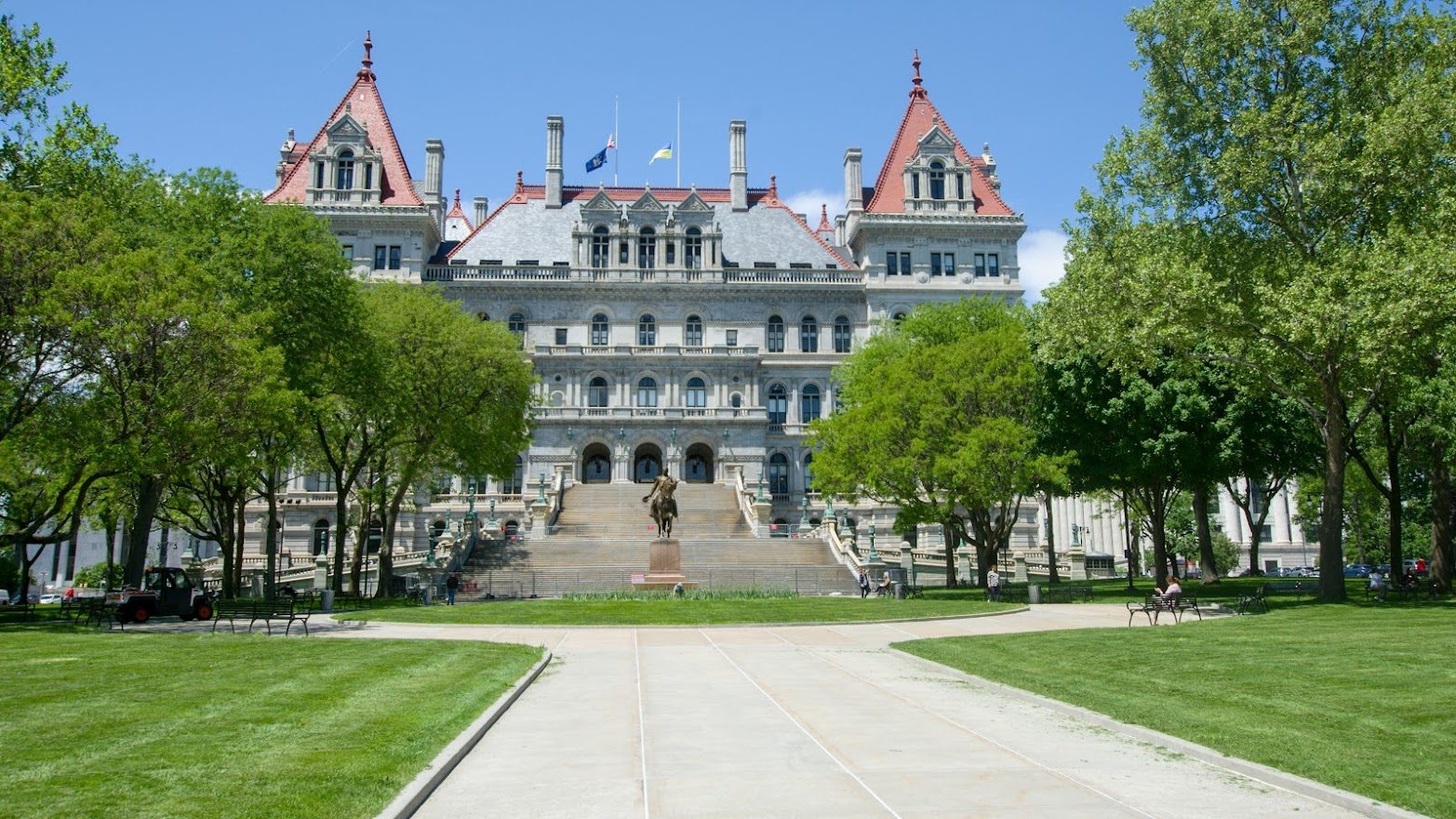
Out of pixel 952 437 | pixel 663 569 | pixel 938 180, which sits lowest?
pixel 663 569

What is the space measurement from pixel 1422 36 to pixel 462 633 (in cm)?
3146

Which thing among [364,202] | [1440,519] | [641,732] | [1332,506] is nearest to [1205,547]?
[1440,519]

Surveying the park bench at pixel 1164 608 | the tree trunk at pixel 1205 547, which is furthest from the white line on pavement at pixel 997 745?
the tree trunk at pixel 1205 547

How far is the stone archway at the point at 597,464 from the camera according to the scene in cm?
6738

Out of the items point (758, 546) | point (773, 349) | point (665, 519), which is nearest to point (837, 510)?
point (773, 349)

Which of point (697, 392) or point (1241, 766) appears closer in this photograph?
point (1241, 766)

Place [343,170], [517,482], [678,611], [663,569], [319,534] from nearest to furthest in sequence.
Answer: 1. [678,611]
2. [663,569]
3. [319,534]
4. [517,482]
5. [343,170]

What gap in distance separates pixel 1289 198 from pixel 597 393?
43854 mm

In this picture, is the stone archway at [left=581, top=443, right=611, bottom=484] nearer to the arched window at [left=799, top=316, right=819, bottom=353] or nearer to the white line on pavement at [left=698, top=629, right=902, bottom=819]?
the arched window at [left=799, top=316, right=819, bottom=353]

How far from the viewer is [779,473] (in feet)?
225

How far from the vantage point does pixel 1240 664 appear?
57.1ft

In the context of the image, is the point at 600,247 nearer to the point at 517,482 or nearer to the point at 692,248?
the point at 692,248

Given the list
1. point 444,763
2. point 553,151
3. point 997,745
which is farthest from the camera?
point 553,151

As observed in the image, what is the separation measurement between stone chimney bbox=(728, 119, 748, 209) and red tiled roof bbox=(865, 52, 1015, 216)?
9.59 metres
